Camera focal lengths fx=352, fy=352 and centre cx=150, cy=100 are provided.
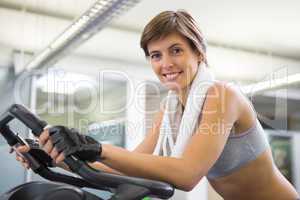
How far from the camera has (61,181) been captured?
77 cm

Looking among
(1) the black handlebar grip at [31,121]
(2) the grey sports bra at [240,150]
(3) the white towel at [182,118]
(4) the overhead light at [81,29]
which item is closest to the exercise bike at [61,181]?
(1) the black handlebar grip at [31,121]

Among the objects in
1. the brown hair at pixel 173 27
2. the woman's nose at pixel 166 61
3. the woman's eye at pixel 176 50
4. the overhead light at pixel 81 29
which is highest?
the overhead light at pixel 81 29

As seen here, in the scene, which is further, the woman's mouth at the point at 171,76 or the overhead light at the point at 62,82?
the overhead light at the point at 62,82

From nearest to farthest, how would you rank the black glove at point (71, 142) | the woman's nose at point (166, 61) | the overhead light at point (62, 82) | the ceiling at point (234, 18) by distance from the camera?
the black glove at point (71, 142) → the woman's nose at point (166, 61) → the overhead light at point (62, 82) → the ceiling at point (234, 18)

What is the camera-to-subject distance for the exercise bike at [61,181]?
1.86 feet

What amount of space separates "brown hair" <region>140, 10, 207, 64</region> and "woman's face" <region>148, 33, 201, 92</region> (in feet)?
0.04

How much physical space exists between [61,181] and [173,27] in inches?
18.6

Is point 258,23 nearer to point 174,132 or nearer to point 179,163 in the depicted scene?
point 174,132

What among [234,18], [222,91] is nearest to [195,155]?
[222,91]

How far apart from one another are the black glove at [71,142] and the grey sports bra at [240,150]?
0.46 meters

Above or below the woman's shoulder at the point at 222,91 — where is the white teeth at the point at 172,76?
above

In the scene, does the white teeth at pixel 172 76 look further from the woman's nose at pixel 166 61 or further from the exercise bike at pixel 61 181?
the exercise bike at pixel 61 181

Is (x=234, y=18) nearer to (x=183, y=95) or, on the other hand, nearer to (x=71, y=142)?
(x=183, y=95)

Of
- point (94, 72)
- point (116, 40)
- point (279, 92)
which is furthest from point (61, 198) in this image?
point (279, 92)
